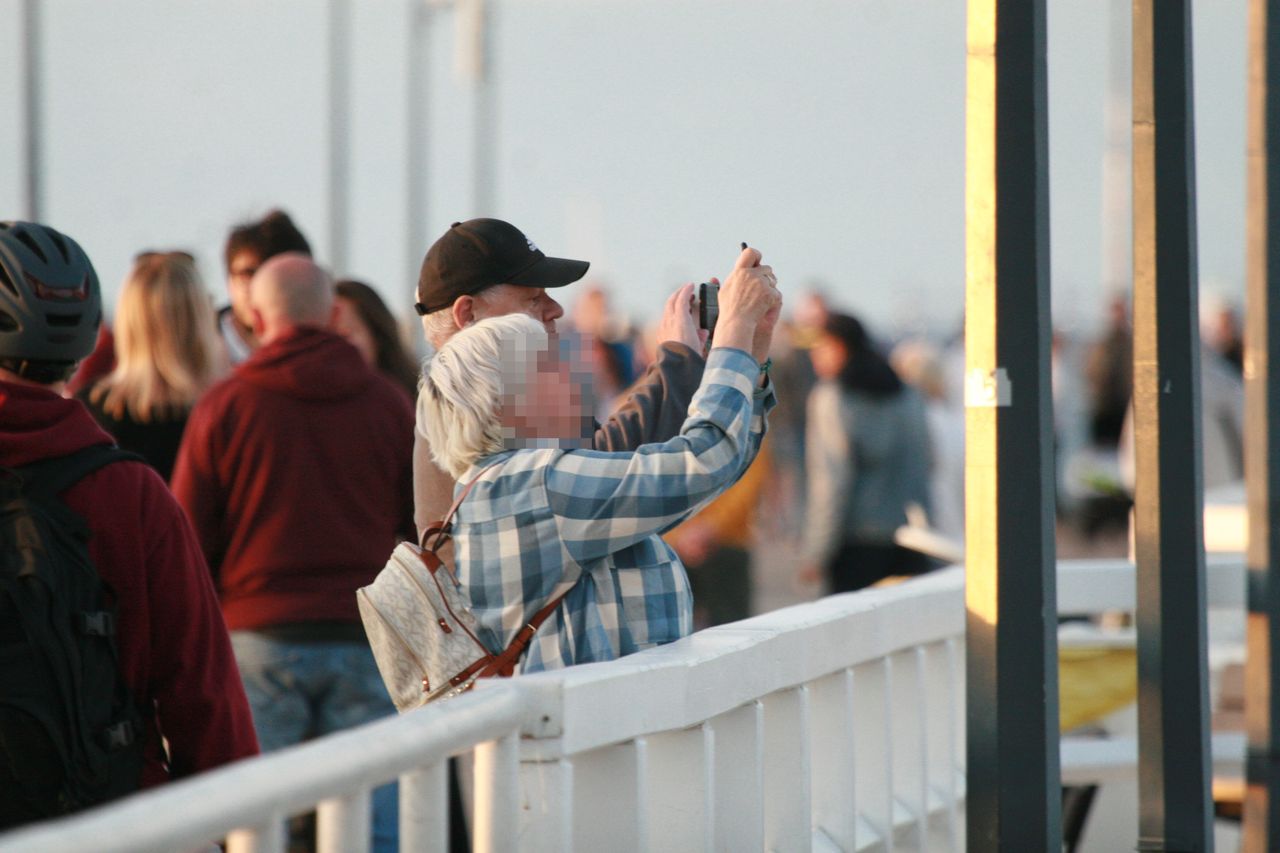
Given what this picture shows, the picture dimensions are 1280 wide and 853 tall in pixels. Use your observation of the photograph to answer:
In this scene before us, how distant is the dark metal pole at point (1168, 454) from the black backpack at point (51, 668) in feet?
8.14

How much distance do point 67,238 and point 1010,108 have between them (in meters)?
1.72

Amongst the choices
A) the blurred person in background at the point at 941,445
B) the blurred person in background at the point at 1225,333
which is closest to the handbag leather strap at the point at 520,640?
the blurred person in background at the point at 941,445

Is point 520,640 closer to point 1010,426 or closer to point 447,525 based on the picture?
point 447,525

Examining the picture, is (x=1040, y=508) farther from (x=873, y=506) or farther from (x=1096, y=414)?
(x=1096, y=414)

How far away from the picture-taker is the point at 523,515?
10.1 ft

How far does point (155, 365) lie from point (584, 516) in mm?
3031

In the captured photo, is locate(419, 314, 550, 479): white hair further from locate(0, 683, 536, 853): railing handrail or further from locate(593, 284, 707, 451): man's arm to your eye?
locate(0, 683, 536, 853): railing handrail

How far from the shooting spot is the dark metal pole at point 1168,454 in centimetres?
433

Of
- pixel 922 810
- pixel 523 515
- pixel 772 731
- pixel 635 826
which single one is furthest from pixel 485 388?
pixel 922 810

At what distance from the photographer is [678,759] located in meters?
3.24

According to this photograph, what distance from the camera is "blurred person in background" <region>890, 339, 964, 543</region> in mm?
11031

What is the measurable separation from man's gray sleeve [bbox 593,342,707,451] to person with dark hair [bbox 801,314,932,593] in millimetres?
6904

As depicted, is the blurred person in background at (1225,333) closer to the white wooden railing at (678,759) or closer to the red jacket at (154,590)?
the white wooden railing at (678,759)

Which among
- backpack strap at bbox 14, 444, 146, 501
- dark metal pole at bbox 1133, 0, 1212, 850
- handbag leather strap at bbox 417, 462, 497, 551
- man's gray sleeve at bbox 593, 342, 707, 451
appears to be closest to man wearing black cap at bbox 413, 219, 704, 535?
man's gray sleeve at bbox 593, 342, 707, 451
